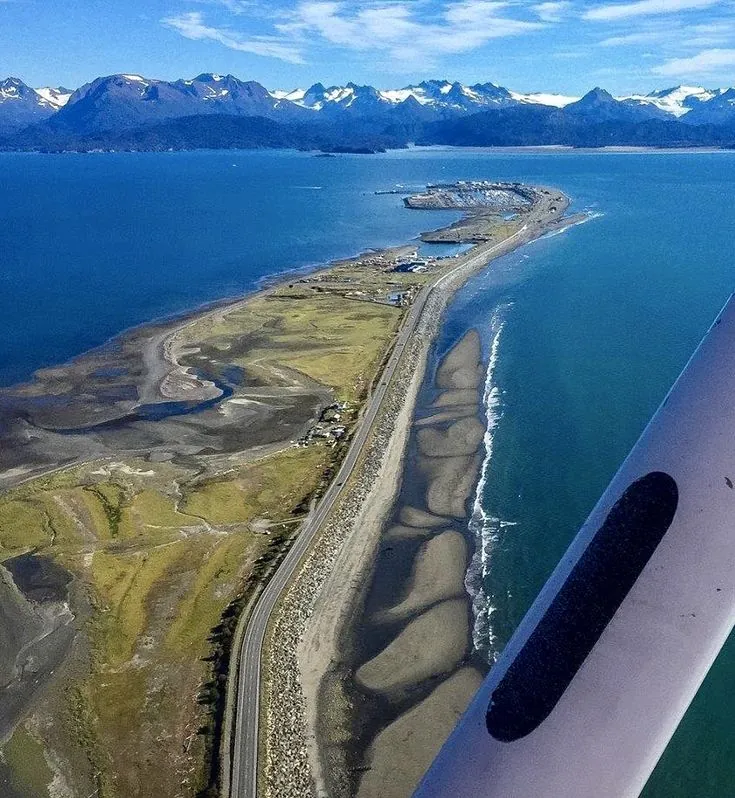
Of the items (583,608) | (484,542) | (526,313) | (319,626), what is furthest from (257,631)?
(526,313)

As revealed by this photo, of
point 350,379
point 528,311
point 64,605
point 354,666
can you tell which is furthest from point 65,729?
point 528,311

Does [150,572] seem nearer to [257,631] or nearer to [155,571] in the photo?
[155,571]

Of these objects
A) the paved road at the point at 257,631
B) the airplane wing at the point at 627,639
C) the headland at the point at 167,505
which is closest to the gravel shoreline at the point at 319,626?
the headland at the point at 167,505

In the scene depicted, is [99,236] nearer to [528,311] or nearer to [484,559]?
[528,311]

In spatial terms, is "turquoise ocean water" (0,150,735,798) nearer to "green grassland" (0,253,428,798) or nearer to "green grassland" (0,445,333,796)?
"green grassland" (0,253,428,798)

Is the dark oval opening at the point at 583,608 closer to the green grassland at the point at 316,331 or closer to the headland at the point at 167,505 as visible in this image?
the headland at the point at 167,505

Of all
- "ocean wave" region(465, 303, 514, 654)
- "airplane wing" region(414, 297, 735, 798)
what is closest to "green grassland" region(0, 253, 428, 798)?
"ocean wave" region(465, 303, 514, 654)
